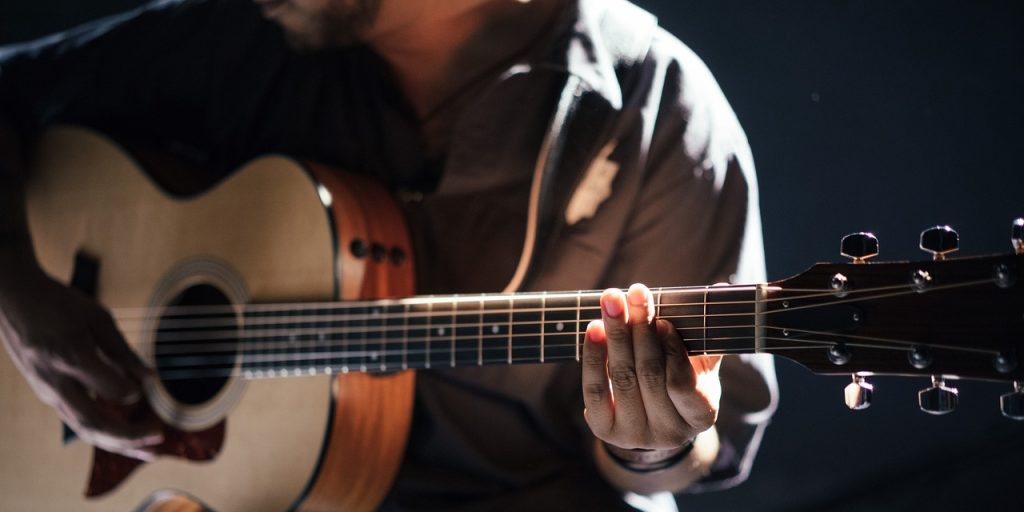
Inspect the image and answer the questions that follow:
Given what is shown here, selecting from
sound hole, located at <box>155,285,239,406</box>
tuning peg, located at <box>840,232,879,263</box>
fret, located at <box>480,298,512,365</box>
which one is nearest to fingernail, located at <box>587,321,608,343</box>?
fret, located at <box>480,298,512,365</box>

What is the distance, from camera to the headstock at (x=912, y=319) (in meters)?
0.66

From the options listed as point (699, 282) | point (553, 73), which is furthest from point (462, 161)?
point (699, 282)

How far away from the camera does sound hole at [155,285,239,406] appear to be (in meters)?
1.11

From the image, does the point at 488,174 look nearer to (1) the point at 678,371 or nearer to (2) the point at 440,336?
(2) the point at 440,336

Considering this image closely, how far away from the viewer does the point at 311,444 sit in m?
1.03

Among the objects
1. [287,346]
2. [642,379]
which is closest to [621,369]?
[642,379]

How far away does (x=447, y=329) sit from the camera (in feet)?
3.11

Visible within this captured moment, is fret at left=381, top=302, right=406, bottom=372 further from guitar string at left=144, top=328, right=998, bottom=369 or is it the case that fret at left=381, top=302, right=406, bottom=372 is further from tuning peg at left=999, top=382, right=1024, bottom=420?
tuning peg at left=999, top=382, right=1024, bottom=420

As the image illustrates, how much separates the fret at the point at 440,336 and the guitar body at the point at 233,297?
0.12 m

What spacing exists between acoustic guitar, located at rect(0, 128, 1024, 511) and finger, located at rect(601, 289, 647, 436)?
0.05 m

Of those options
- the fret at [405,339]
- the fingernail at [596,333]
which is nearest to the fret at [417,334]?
the fret at [405,339]

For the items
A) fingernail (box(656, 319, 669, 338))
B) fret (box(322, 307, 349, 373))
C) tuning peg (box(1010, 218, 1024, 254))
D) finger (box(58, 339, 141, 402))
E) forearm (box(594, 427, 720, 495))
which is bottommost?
finger (box(58, 339, 141, 402))

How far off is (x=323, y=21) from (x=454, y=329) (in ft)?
1.75

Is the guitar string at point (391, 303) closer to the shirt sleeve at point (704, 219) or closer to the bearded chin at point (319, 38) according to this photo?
the shirt sleeve at point (704, 219)
